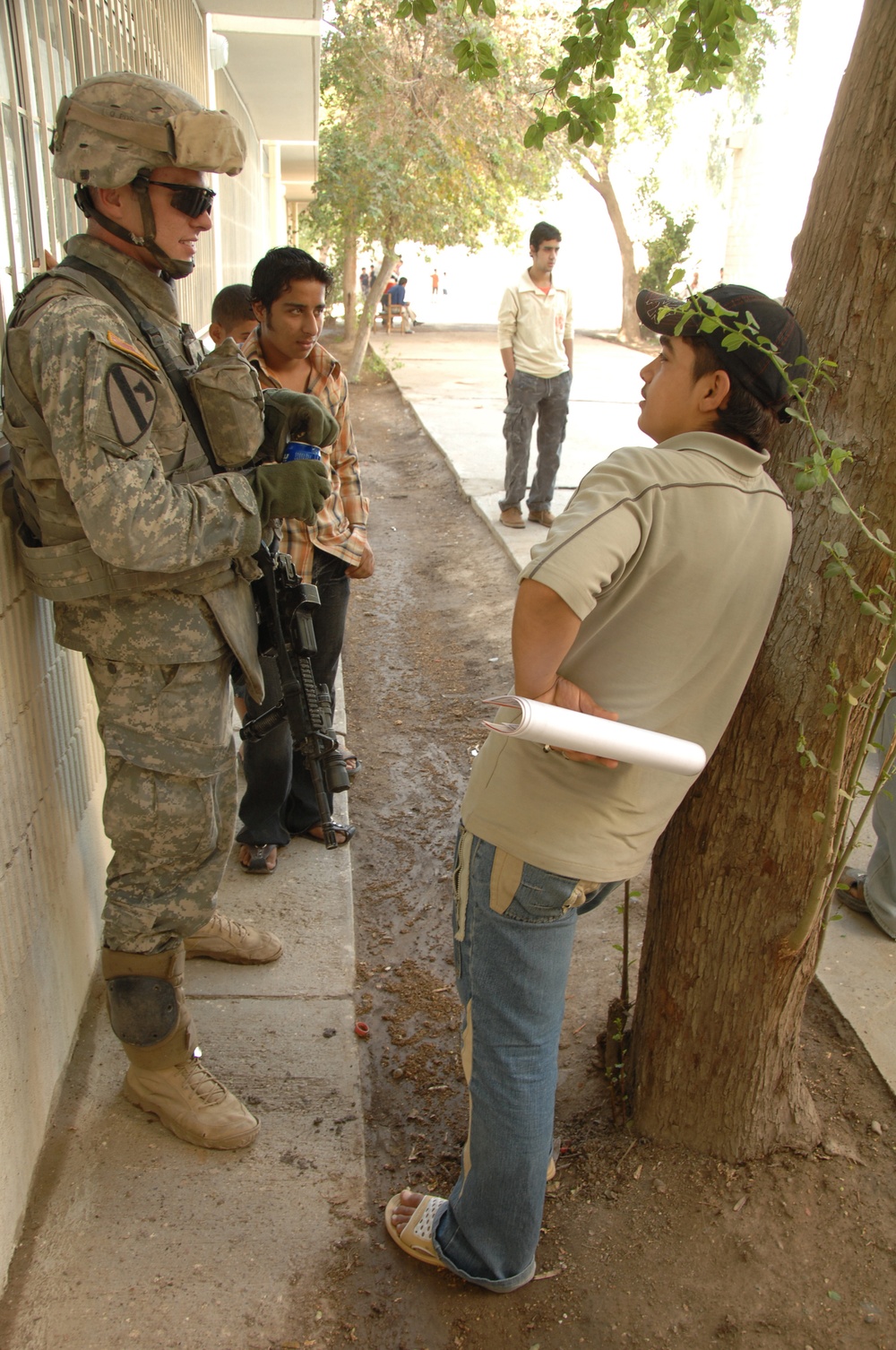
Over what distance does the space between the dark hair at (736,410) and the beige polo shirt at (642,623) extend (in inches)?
1.9

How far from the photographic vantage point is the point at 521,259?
45062mm

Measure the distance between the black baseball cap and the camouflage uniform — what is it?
88 cm

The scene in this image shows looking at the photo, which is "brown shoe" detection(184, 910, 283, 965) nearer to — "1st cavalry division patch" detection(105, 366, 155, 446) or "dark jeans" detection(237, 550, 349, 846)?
"dark jeans" detection(237, 550, 349, 846)

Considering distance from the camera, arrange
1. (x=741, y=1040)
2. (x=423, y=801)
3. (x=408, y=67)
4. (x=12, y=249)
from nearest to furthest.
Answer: (x=741, y=1040) < (x=12, y=249) < (x=423, y=801) < (x=408, y=67)

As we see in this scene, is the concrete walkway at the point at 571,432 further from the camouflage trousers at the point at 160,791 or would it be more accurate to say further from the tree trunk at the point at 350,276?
the camouflage trousers at the point at 160,791

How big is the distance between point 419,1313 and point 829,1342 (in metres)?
0.77


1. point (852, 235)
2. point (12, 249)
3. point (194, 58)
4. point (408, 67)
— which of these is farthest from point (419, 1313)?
point (408, 67)

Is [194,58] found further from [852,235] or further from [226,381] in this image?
[852,235]

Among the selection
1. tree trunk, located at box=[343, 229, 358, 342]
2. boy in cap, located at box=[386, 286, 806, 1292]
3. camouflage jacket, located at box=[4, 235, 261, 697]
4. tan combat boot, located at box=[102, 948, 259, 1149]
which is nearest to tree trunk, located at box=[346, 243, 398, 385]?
tree trunk, located at box=[343, 229, 358, 342]

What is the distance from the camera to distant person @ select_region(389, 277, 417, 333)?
27.0 metres

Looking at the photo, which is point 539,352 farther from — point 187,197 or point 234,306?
point 187,197

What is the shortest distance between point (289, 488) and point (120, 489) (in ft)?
1.38

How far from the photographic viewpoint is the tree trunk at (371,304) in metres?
15.3

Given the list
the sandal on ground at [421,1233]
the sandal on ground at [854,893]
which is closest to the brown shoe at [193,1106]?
the sandal on ground at [421,1233]
